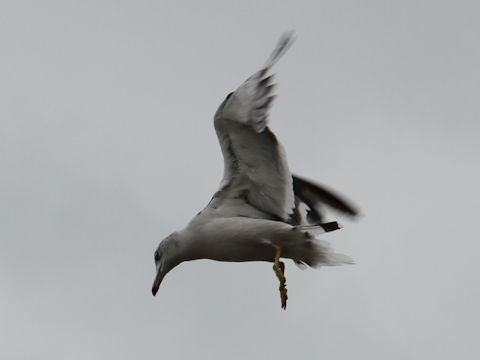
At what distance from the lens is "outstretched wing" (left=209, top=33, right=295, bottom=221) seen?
14.4 m

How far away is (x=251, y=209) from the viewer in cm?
1537

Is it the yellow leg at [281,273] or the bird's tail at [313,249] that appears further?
the bird's tail at [313,249]

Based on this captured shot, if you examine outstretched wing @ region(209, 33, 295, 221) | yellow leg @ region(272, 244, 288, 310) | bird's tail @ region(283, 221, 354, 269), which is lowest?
yellow leg @ region(272, 244, 288, 310)

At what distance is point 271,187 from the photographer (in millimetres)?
15242

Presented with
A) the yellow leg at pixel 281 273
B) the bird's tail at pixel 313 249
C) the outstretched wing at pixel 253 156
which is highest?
the outstretched wing at pixel 253 156

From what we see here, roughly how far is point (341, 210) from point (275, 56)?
3.02 meters

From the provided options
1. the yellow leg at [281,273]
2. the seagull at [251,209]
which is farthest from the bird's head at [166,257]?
the yellow leg at [281,273]

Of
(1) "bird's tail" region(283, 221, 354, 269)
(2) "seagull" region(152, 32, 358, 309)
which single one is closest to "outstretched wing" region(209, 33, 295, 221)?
(2) "seagull" region(152, 32, 358, 309)

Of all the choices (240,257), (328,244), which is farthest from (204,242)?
(328,244)

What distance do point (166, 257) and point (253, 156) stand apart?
166cm

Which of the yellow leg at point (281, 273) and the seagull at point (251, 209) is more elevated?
the seagull at point (251, 209)

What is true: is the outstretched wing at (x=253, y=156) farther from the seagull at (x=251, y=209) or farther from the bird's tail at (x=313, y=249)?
the bird's tail at (x=313, y=249)

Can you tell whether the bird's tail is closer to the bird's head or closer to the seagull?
the seagull

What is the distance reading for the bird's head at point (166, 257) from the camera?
15.1 metres
